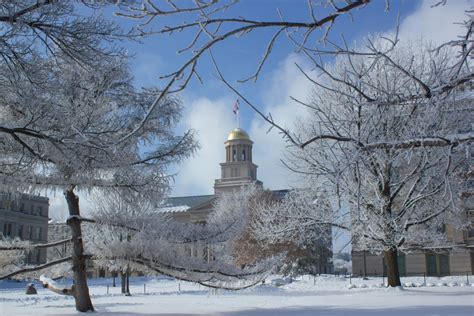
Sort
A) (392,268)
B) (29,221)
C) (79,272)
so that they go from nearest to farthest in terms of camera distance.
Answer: (79,272), (392,268), (29,221)

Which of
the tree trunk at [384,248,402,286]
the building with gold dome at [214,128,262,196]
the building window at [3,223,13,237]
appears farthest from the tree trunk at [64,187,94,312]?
the building with gold dome at [214,128,262,196]

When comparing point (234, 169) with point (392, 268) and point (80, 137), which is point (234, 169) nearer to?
point (392, 268)

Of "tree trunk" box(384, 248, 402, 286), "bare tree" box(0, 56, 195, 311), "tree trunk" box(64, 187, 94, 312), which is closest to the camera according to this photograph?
"bare tree" box(0, 56, 195, 311)

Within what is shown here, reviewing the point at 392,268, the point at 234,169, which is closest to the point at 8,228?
the point at 234,169

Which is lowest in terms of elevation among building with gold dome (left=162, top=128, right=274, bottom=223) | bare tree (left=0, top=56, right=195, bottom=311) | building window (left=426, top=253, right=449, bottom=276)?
building window (left=426, top=253, right=449, bottom=276)

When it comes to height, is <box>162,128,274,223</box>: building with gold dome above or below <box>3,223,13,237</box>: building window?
above

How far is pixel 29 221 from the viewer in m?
78.4

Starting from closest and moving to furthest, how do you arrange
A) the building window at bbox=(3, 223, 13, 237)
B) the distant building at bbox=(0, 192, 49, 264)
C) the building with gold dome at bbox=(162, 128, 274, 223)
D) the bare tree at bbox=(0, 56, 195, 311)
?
the bare tree at bbox=(0, 56, 195, 311) < the distant building at bbox=(0, 192, 49, 264) < the building window at bbox=(3, 223, 13, 237) < the building with gold dome at bbox=(162, 128, 274, 223)

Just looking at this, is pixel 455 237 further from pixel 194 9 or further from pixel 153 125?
pixel 194 9

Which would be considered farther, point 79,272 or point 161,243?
point 79,272

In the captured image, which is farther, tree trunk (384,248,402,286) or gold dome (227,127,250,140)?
Result: gold dome (227,127,250,140)

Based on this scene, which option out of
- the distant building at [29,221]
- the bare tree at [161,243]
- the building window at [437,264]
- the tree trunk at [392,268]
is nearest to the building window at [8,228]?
the distant building at [29,221]

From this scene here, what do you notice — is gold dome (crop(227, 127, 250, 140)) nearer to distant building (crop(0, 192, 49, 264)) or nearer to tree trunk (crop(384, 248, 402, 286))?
distant building (crop(0, 192, 49, 264))

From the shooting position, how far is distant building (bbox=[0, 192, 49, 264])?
2830 inches
